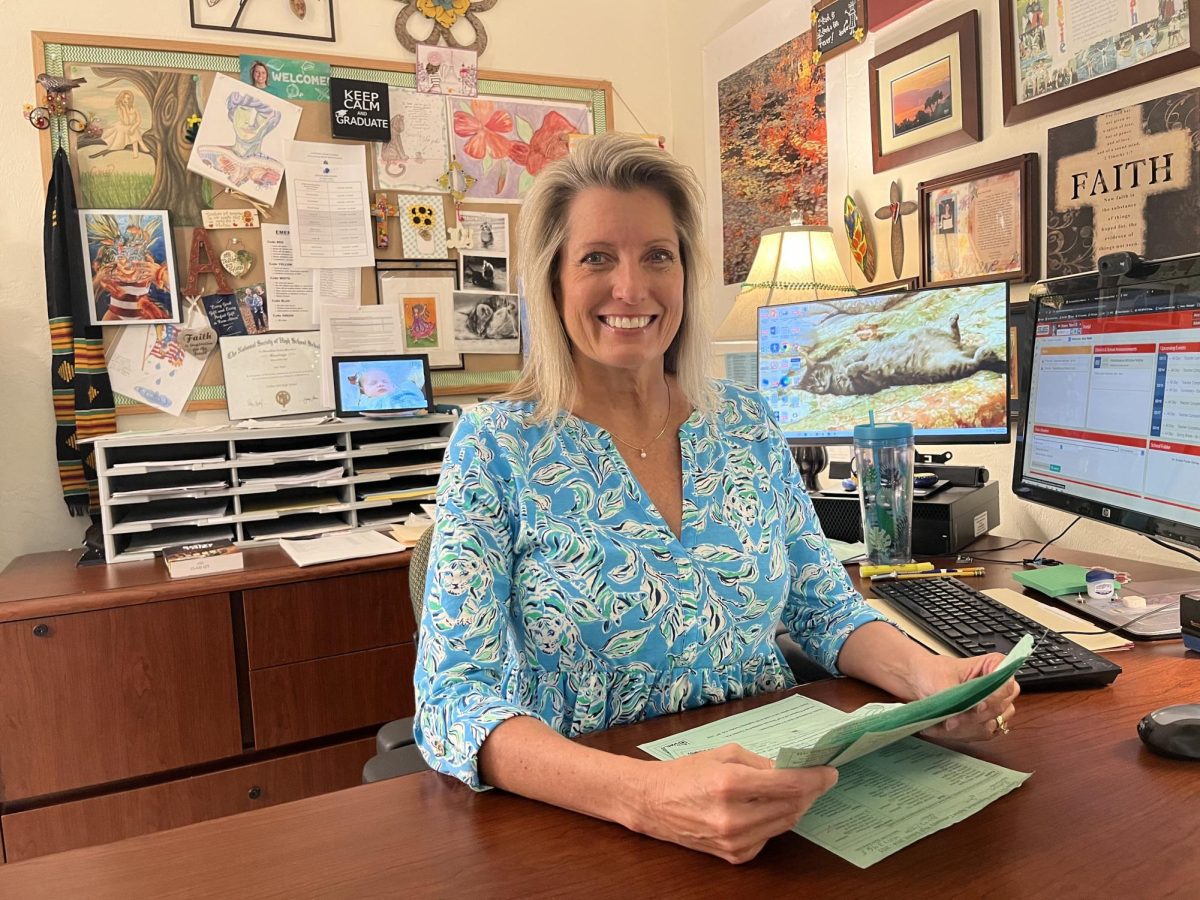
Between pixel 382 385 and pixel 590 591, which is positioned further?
pixel 382 385

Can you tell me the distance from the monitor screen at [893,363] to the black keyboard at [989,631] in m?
0.35

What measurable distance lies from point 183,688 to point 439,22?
6.62ft

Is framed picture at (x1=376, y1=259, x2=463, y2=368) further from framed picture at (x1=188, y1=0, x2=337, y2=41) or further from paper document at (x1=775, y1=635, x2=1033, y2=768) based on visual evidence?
paper document at (x1=775, y1=635, x2=1033, y2=768)

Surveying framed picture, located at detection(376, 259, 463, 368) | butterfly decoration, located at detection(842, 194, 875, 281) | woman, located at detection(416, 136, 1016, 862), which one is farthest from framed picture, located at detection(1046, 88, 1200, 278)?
framed picture, located at detection(376, 259, 463, 368)

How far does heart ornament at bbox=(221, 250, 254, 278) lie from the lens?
7.88ft

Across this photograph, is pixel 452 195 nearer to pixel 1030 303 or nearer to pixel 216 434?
pixel 216 434

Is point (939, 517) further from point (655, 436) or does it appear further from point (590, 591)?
point (590, 591)

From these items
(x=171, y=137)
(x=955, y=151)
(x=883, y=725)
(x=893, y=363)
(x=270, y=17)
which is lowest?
(x=883, y=725)

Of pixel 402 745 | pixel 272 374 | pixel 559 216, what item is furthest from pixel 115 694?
pixel 559 216

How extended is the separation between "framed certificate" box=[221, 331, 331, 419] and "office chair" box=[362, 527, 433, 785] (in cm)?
121

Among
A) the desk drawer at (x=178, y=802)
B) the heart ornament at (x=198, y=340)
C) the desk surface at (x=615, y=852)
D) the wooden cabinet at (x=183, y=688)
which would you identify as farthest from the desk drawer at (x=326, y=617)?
the desk surface at (x=615, y=852)

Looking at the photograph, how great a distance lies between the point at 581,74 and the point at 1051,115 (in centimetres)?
162

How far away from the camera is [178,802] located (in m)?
1.86

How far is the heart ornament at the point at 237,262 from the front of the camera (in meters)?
Result: 2.40
